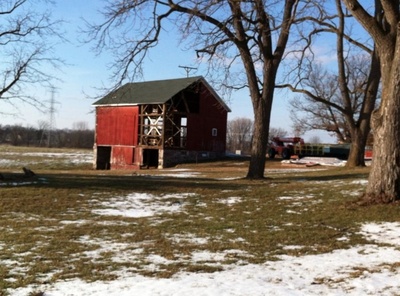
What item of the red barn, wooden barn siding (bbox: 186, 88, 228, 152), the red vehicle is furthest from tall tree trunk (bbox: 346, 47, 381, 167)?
the red vehicle

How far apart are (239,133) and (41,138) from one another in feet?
165

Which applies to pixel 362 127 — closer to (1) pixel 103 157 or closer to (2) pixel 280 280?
(2) pixel 280 280

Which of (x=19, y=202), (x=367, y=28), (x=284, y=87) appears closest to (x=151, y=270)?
(x=19, y=202)

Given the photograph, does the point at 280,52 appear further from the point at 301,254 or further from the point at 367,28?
the point at 301,254

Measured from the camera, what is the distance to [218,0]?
13633 millimetres

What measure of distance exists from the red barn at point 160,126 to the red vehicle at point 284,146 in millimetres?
5798

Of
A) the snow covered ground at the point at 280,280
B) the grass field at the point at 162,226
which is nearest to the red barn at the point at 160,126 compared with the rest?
the grass field at the point at 162,226

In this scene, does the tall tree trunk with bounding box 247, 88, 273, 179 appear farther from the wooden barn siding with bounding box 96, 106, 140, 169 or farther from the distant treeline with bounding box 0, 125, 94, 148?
the distant treeline with bounding box 0, 125, 94, 148

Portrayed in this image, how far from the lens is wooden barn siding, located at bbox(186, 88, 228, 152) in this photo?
38625mm

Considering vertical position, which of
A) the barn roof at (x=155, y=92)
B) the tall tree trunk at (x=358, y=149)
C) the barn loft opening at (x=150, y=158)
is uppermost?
the barn roof at (x=155, y=92)

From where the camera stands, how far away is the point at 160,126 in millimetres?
36906

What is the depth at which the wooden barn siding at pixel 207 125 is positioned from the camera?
38.6 m

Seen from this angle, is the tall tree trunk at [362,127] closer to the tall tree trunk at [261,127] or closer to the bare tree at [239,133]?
the tall tree trunk at [261,127]

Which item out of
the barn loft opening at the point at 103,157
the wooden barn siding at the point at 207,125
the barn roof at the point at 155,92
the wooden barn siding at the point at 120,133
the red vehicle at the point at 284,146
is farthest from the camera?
the red vehicle at the point at 284,146
